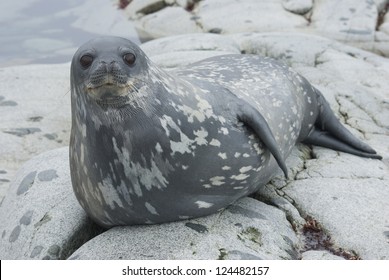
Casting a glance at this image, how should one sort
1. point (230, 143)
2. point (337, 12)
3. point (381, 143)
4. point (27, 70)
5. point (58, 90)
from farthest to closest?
point (337, 12) < point (27, 70) < point (58, 90) < point (381, 143) < point (230, 143)

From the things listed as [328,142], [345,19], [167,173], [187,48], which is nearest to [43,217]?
[167,173]

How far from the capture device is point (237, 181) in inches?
117

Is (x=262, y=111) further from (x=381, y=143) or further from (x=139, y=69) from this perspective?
(x=381, y=143)

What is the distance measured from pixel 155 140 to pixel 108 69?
1.56ft

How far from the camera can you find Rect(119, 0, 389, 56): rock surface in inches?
346

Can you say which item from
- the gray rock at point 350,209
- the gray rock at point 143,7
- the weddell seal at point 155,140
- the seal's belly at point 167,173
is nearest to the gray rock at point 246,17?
the gray rock at point 143,7

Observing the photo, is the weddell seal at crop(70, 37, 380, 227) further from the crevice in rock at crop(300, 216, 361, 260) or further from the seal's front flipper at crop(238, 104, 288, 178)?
the crevice in rock at crop(300, 216, 361, 260)

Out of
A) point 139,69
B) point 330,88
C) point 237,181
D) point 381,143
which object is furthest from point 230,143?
point 330,88

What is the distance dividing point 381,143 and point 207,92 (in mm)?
2197

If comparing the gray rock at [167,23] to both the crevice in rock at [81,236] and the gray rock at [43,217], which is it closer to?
the gray rock at [43,217]

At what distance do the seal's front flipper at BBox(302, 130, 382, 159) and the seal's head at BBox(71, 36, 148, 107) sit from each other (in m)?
2.15

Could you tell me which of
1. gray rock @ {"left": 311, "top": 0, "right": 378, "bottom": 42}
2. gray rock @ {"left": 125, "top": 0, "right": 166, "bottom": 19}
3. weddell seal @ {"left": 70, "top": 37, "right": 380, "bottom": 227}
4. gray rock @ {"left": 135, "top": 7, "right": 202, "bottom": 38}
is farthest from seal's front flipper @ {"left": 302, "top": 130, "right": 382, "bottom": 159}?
gray rock @ {"left": 125, "top": 0, "right": 166, "bottom": 19}

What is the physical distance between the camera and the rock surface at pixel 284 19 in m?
8.78

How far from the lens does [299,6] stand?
9570 mm
